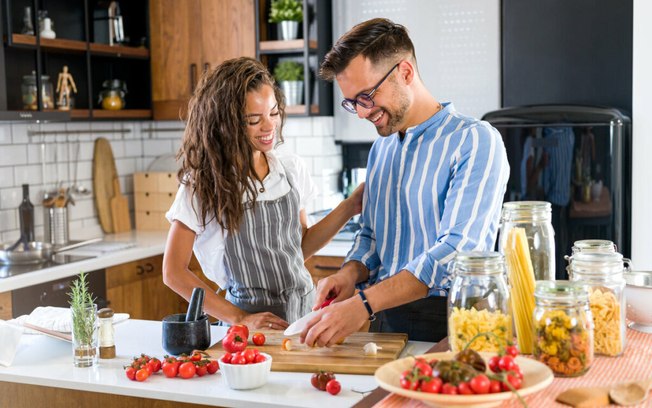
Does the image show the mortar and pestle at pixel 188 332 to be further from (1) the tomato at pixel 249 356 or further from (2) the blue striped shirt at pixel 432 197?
(2) the blue striped shirt at pixel 432 197

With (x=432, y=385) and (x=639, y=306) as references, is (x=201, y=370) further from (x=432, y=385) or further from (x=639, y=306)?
(x=639, y=306)

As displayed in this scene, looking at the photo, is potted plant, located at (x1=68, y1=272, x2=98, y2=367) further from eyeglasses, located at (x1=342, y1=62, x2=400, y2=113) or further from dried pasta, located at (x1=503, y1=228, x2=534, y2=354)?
dried pasta, located at (x1=503, y1=228, x2=534, y2=354)

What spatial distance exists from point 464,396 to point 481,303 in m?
0.38

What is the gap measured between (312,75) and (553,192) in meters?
1.55

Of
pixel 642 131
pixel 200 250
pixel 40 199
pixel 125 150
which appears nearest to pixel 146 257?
pixel 40 199

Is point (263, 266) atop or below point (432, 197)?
below

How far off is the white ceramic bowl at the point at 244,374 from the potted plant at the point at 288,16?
307cm

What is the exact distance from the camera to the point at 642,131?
407cm

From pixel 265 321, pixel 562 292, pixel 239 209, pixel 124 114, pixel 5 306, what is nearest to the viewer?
pixel 562 292

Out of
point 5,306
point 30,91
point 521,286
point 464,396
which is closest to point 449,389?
point 464,396

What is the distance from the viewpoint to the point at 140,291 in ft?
14.5

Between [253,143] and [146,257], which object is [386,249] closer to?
[253,143]

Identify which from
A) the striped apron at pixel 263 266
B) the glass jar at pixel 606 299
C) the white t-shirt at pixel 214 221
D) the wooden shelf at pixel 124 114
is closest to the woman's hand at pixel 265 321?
the striped apron at pixel 263 266

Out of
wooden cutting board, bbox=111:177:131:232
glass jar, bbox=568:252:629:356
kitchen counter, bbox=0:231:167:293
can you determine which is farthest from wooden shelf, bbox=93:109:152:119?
glass jar, bbox=568:252:629:356
